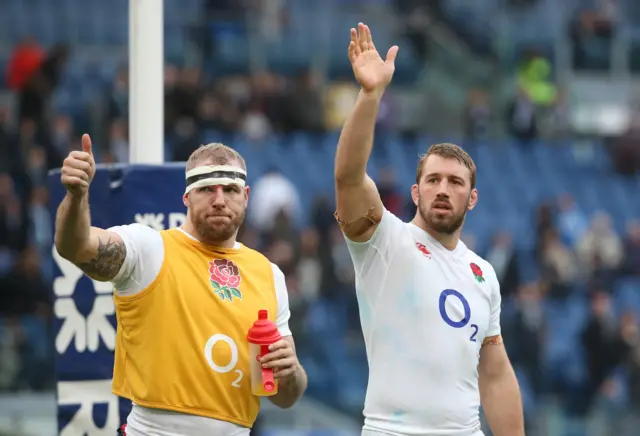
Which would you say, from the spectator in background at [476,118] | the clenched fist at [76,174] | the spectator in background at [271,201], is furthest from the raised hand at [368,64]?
the spectator in background at [476,118]

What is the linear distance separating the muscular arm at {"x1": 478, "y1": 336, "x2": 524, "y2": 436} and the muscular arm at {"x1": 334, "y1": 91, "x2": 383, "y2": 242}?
0.97 meters

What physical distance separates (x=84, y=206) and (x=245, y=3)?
43.7 feet

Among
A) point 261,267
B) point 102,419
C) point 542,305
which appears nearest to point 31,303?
point 542,305

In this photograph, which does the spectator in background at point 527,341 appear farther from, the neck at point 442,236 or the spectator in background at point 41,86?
the neck at point 442,236

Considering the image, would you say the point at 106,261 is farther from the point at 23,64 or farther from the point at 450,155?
the point at 23,64

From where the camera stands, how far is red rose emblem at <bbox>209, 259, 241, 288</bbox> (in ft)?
17.8

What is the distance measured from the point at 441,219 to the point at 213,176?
3.21 feet

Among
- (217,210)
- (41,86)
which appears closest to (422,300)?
(217,210)

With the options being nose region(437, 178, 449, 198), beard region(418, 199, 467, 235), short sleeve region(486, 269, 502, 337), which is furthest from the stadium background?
nose region(437, 178, 449, 198)

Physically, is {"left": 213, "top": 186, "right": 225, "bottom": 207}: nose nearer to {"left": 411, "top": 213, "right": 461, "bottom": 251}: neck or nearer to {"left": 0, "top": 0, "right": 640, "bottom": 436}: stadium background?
{"left": 411, "top": 213, "right": 461, "bottom": 251}: neck

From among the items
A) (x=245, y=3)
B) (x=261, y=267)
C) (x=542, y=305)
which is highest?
(x=245, y=3)

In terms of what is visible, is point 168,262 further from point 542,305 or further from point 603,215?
point 603,215

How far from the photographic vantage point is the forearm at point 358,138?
16.8 ft

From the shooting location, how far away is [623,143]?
1752 centimetres
